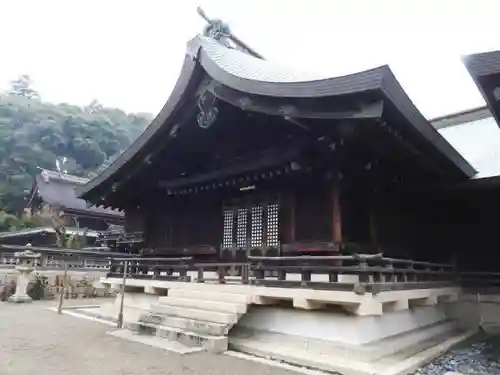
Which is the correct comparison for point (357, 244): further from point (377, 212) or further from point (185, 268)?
point (185, 268)

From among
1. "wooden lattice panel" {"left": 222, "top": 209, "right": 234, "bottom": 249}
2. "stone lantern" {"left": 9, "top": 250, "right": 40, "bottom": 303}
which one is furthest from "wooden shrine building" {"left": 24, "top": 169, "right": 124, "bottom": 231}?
"wooden lattice panel" {"left": 222, "top": 209, "right": 234, "bottom": 249}

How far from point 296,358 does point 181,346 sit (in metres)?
1.78

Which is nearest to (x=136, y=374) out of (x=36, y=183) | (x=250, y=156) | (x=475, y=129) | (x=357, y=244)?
(x=357, y=244)

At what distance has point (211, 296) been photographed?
7.25m

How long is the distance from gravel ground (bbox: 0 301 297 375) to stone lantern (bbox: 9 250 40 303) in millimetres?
6066

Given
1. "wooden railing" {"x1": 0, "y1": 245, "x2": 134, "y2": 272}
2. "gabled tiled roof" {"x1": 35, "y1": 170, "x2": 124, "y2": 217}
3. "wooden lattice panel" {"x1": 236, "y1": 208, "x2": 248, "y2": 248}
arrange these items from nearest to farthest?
"wooden lattice panel" {"x1": 236, "y1": 208, "x2": 248, "y2": 248} → "wooden railing" {"x1": 0, "y1": 245, "x2": 134, "y2": 272} → "gabled tiled roof" {"x1": 35, "y1": 170, "x2": 124, "y2": 217}

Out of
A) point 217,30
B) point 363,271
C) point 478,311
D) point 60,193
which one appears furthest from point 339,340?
point 60,193

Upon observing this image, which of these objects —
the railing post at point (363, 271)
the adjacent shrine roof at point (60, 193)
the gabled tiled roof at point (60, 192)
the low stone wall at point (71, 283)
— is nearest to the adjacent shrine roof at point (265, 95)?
the railing post at point (363, 271)

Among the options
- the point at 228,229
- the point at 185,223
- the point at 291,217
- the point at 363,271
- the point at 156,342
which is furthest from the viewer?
the point at 185,223

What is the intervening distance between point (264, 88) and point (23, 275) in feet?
37.4

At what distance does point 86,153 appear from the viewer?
1834 inches

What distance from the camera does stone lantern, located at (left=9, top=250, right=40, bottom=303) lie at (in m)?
13.4

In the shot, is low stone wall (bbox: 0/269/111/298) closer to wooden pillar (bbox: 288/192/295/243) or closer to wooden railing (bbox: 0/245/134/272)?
wooden railing (bbox: 0/245/134/272)

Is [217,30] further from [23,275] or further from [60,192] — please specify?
[60,192]
